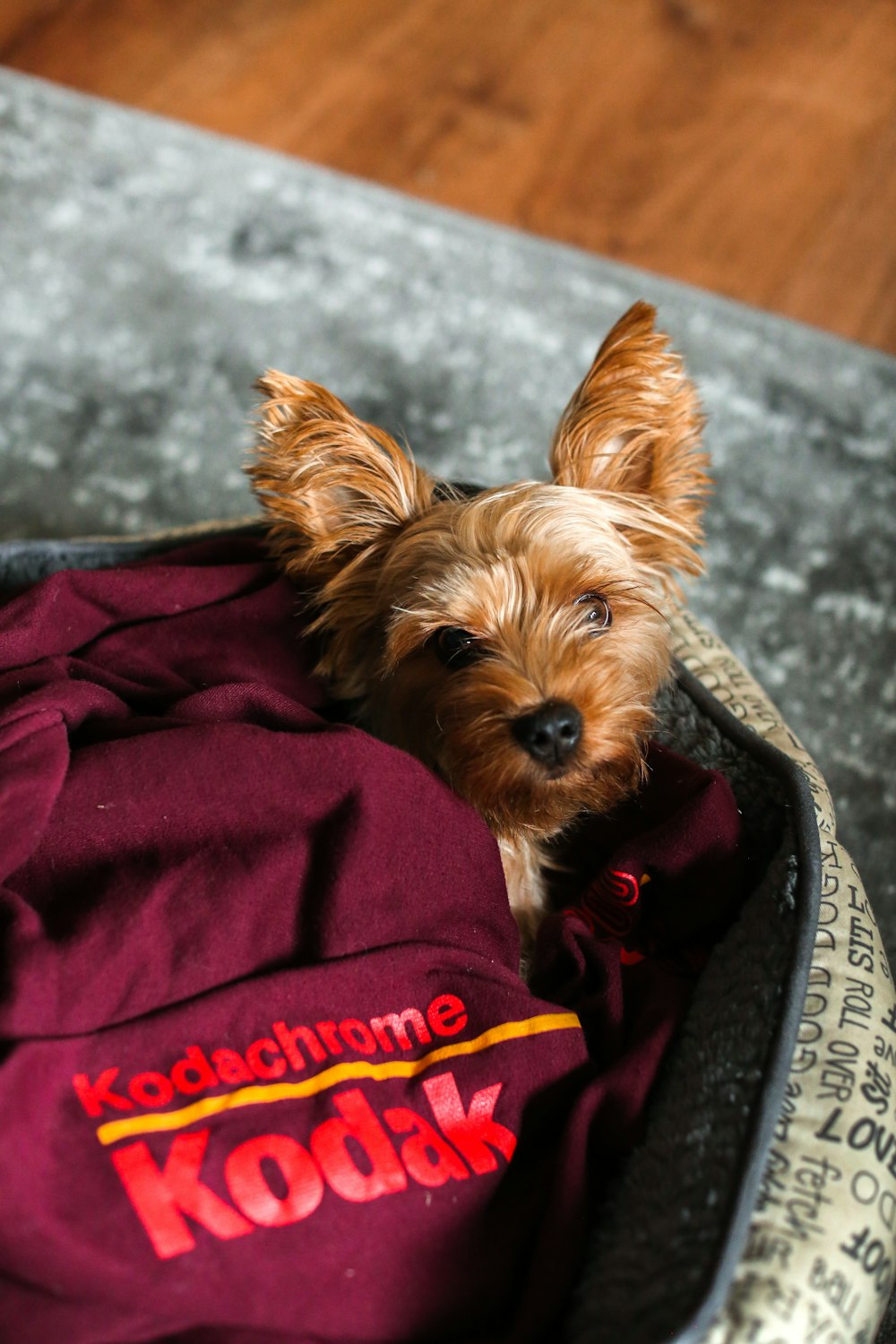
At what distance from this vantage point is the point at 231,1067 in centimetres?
114

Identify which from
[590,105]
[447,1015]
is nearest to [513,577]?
[447,1015]

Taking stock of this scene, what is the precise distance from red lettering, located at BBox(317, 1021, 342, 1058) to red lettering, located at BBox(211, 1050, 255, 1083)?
8cm

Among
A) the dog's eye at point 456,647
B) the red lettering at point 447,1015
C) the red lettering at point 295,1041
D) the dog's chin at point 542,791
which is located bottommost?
the red lettering at point 295,1041

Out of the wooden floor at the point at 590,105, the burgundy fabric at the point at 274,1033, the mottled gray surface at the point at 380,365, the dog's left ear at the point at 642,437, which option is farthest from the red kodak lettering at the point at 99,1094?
the wooden floor at the point at 590,105

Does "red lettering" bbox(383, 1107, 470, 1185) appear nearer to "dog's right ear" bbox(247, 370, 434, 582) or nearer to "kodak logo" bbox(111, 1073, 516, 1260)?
"kodak logo" bbox(111, 1073, 516, 1260)

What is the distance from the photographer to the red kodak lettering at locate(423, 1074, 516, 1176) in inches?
46.6

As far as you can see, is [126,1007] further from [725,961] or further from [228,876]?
[725,961]

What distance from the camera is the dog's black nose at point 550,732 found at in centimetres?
131

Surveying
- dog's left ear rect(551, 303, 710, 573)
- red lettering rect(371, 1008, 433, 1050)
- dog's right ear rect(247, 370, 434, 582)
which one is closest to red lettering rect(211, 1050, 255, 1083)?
red lettering rect(371, 1008, 433, 1050)

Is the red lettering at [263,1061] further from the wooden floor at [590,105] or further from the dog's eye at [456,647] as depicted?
the wooden floor at [590,105]

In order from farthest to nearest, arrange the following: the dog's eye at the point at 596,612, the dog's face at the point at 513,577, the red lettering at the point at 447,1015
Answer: the dog's eye at the point at 596,612 < the dog's face at the point at 513,577 < the red lettering at the point at 447,1015

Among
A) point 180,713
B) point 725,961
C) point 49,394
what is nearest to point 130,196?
point 49,394

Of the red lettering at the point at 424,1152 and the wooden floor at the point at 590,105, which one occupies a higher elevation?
the wooden floor at the point at 590,105

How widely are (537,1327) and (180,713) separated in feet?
2.42
